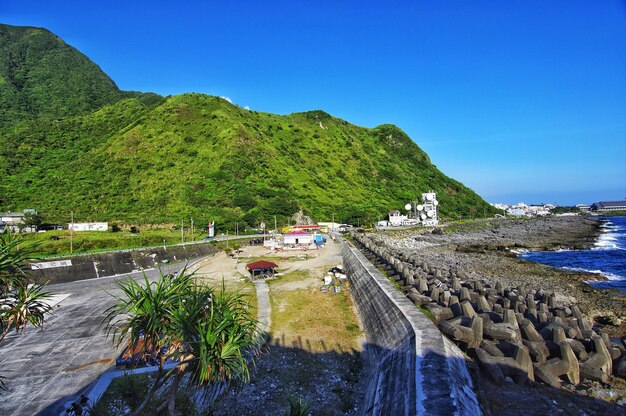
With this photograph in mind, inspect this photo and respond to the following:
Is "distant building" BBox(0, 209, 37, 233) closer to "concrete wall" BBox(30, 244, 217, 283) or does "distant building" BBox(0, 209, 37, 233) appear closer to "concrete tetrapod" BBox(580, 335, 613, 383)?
"concrete wall" BBox(30, 244, 217, 283)

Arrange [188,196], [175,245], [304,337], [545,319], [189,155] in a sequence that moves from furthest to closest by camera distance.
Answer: [189,155] < [188,196] < [175,245] < [304,337] < [545,319]

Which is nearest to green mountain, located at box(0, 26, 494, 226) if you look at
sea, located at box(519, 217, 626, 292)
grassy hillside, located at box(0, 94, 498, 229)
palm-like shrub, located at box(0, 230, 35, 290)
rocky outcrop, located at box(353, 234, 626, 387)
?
grassy hillside, located at box(0, 94, 498, 229)

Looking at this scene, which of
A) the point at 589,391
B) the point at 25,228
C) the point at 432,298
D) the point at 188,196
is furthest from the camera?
the point at 188,196

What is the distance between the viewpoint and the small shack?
37.1 metres

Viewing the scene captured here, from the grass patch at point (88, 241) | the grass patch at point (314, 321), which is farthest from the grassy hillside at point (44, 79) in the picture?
the grass patch at point (314, 321)

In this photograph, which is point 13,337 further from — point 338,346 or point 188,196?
point 188,196

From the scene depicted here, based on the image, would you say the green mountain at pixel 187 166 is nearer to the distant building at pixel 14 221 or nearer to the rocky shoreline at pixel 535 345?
the distant building at pixel 14 221

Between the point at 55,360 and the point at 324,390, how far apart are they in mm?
16180

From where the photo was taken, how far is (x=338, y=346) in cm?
2008

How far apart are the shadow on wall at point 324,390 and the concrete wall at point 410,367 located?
12 cm

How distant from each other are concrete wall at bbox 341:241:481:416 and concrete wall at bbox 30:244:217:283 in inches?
1435

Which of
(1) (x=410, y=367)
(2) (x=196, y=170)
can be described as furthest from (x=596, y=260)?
(2) (x=196, y=170)

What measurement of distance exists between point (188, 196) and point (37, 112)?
86403 mm

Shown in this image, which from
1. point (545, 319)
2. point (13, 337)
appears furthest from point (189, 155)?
point (545, 319)
